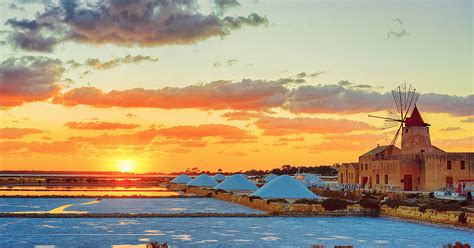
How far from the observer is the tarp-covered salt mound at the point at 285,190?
28234mm

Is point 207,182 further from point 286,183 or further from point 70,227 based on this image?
point 70,227

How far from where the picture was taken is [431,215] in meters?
24.3

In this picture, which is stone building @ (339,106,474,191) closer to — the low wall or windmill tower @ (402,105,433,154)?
windmill tower @ (402,105,433,154)

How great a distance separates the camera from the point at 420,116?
150ft

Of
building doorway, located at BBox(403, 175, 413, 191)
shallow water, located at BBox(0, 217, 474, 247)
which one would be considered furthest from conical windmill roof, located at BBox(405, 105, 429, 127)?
shallow water, located at BBox(0, 217, 474, 247)

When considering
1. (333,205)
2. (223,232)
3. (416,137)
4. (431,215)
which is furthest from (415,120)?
(223,232)

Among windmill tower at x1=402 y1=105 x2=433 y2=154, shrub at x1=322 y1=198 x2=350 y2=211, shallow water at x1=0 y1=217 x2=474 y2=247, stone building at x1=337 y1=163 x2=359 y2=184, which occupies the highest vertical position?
windmill tower at x1=402 y1=105 x2=433 y2=154

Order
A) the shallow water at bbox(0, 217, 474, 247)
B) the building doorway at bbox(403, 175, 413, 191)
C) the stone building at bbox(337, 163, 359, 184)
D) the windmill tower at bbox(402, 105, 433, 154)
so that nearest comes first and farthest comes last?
the shallow water at bbox(0, 217, 474, 247) → the building doorway at bbox(403, 175, 413, 191) → the windmill tower at bbox(402, 105, 433, 154) → the stone building at bbox(337, 163, 359, 184)

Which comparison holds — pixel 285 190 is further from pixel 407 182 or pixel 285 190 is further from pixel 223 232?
pixel 407 182

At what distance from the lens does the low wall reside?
2197cm

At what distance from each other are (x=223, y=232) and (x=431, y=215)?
8690mm

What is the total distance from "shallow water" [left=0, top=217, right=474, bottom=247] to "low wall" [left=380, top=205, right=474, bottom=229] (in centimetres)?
42

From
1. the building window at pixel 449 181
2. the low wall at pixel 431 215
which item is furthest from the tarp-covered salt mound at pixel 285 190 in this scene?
the building window at pixel 449 181

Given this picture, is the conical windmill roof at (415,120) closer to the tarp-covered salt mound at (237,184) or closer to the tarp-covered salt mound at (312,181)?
the tarp-covered salt mound at (312,181)
